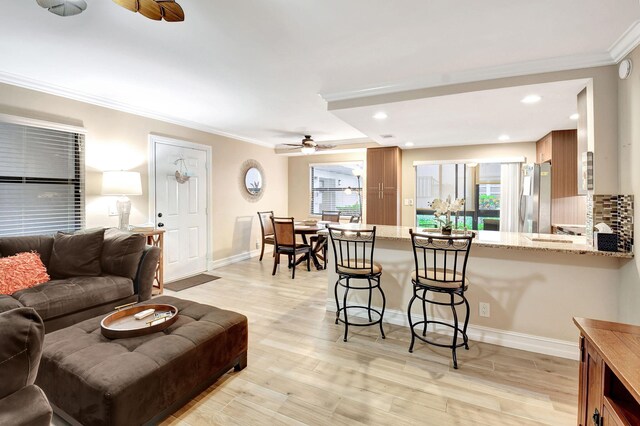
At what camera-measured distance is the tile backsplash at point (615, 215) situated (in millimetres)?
2182

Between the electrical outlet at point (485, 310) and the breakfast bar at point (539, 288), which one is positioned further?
the electrical outlet at point (485, 310)

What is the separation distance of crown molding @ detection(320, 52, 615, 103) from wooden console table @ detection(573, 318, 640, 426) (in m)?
2.18

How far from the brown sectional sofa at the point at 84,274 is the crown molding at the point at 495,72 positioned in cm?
276

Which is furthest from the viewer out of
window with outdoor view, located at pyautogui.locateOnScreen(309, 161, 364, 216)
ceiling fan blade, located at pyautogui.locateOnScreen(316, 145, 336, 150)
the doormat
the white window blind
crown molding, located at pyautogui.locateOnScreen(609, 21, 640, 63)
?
window with outdoor view, located at pyautogui.locateOnScreen(309, 161, 364, 216)

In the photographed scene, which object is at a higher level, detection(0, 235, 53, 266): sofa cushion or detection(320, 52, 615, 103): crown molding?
detection(320, 52, 615, 103): crown molding

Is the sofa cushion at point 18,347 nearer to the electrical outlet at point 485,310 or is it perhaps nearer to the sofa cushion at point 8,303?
the sofa cushion at point 8,303

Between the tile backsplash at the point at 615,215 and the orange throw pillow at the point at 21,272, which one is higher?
the tile backsplash at the point at 615,215

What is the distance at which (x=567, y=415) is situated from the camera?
1.78m

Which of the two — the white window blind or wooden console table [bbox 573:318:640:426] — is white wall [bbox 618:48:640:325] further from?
the white window blind

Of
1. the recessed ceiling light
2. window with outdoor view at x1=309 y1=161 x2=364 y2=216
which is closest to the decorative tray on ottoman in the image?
the recessed ceiling light

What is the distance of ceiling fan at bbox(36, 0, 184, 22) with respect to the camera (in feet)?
5.10

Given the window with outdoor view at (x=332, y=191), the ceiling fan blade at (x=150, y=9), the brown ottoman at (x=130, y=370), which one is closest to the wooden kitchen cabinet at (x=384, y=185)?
the window with outdoor view at (x=332, y=191)

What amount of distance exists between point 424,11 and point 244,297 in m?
3.49

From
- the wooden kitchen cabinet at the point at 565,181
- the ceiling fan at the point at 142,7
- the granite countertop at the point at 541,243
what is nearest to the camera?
the ceiling fan at the point at 142,7
